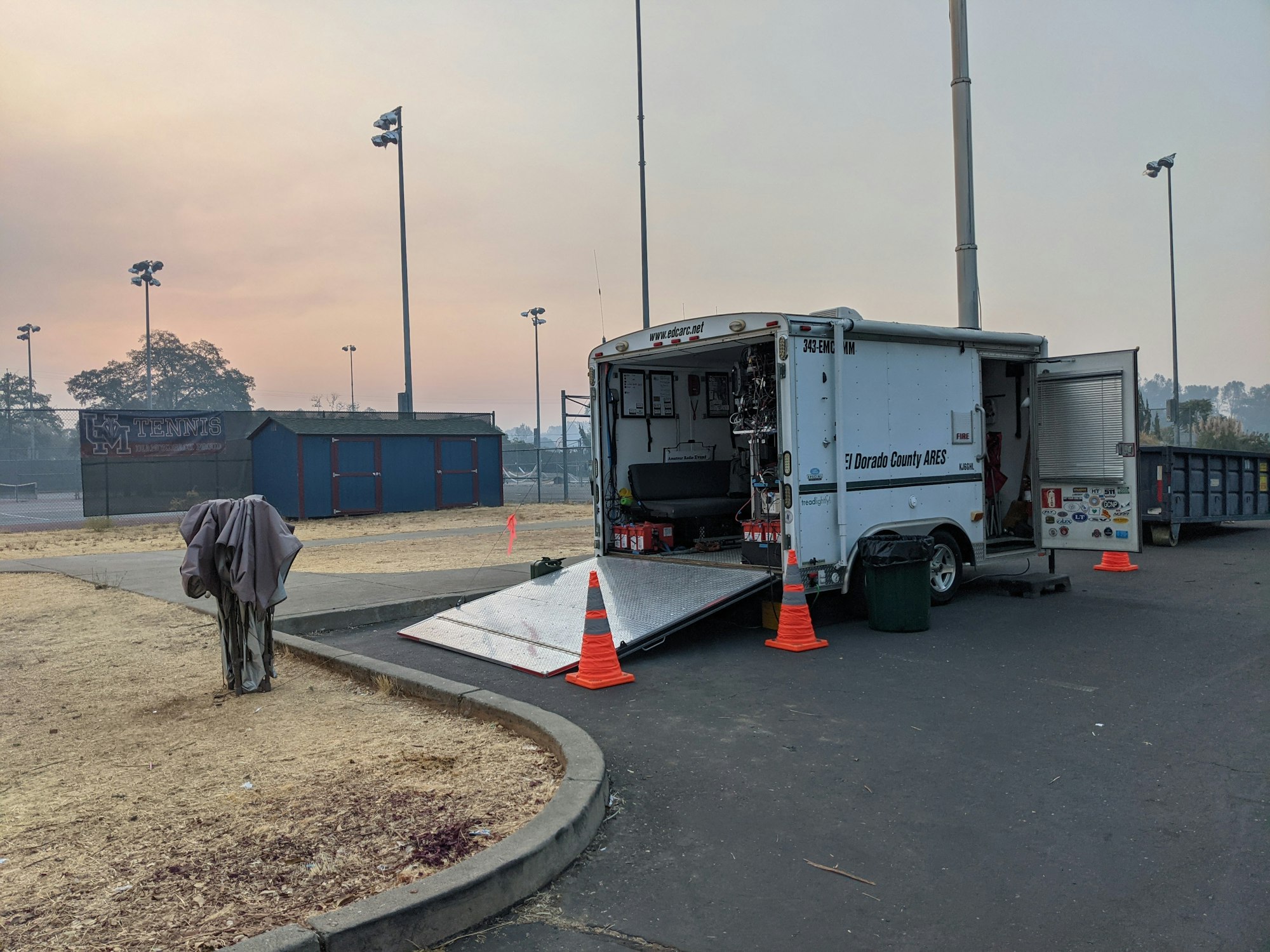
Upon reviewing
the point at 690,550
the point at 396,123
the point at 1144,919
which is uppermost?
the point at 396,123

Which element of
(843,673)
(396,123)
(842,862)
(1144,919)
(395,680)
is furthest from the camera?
(396,123)

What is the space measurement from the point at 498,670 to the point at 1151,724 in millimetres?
4574

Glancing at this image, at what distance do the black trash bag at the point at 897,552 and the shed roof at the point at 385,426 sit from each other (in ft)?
63.5

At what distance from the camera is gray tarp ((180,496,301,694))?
638 cm

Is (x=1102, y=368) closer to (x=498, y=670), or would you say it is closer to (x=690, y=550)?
(x=690, y=550)

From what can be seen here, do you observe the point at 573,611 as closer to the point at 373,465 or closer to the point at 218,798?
the point at 218,798

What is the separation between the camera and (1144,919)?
340cm

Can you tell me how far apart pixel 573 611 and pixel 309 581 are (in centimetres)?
529

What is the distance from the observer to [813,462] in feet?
27.7

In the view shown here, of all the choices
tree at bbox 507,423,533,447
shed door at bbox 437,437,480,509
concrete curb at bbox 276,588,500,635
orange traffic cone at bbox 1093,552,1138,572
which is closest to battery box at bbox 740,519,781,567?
concrete curb at bbox 276,588,500,635

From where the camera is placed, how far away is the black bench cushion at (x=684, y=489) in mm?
10430

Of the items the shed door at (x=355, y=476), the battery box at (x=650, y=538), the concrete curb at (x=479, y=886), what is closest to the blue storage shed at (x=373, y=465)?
the shed door at (x=355, y=476)

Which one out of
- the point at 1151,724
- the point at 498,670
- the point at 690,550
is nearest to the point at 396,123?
the point at 690,550

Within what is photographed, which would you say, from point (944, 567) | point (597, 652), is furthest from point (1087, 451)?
point (597, 652)
